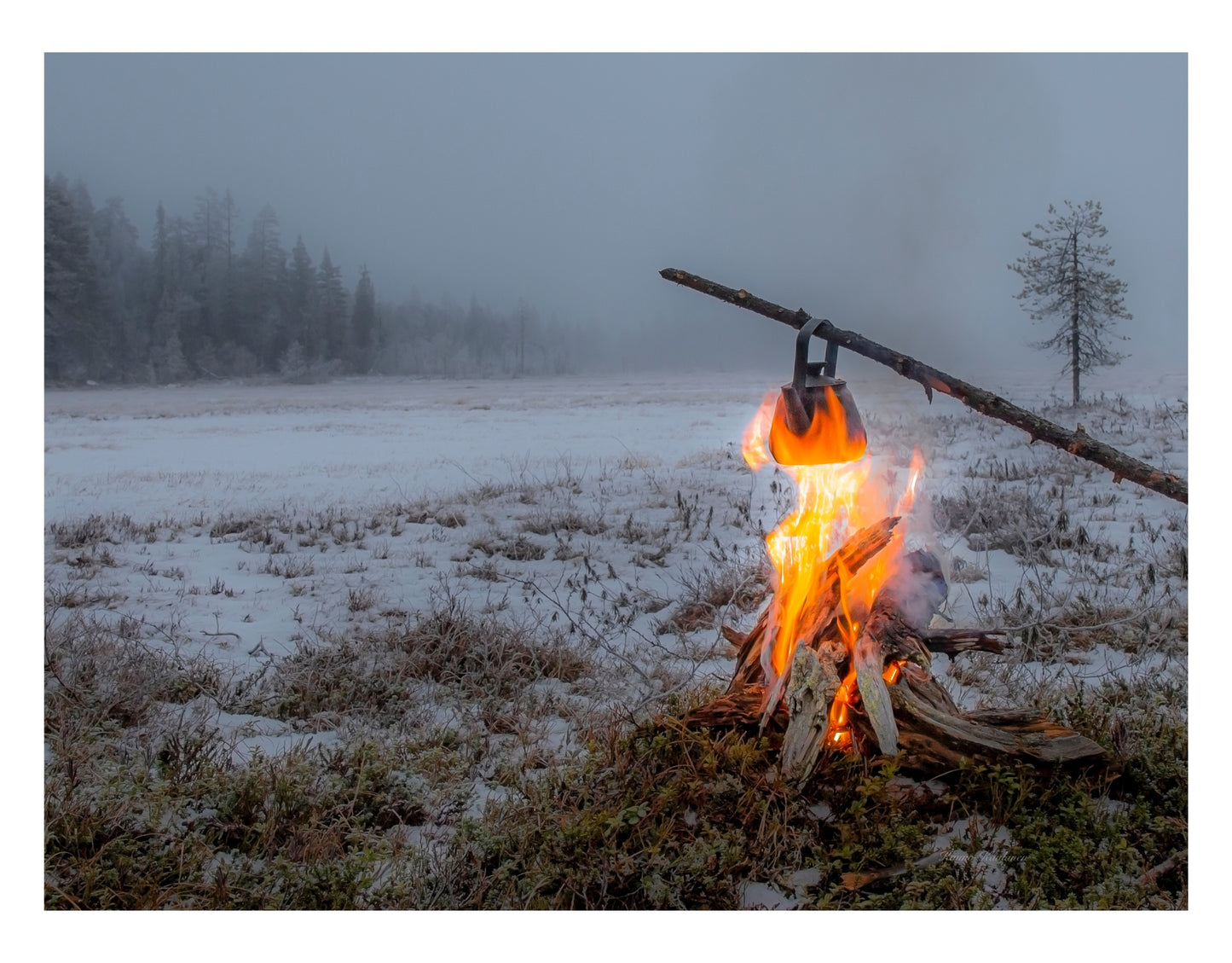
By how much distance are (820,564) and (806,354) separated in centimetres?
104

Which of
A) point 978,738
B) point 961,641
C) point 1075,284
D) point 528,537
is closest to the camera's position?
point 978,738

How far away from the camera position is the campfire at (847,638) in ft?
7.98

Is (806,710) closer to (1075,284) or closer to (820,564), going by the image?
(820,564)

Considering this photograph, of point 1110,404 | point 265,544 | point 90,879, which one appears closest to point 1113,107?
point 1110,404

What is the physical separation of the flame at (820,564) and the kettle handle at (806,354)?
0.42 metres

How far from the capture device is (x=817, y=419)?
237cm

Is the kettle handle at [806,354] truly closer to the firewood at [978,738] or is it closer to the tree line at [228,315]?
the firewood at [978,738]

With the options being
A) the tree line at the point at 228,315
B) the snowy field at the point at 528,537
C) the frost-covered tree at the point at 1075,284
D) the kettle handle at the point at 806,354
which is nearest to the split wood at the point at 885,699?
the snowy field at the point at 528,537

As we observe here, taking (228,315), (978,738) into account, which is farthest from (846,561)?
(228,315)

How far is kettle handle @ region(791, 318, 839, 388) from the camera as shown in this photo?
2.25 metres

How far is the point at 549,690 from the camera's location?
12.0 ft

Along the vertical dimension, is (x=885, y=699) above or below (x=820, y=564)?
below
